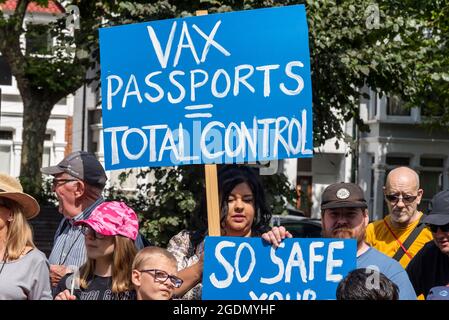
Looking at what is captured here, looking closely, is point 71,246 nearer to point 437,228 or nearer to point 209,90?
point 209,90

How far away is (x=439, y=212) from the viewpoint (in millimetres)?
5699

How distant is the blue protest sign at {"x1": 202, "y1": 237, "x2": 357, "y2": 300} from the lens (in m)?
5.24

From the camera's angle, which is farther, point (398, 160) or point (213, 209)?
point (398, 160)

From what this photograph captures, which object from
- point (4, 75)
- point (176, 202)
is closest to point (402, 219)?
point (176, 202)

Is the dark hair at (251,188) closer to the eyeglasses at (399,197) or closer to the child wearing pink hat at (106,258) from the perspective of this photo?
the child wearing pink hat at (106,258)

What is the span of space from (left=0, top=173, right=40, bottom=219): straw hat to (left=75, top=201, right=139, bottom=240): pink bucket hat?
0.81 ft

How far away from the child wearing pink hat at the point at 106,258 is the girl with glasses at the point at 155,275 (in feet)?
0.48

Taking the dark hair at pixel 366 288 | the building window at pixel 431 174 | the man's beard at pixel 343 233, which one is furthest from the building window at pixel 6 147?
the dark hair at pixel 366 288

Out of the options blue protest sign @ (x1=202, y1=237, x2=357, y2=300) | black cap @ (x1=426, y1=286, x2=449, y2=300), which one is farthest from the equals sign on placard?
black cap @ (x1=426, y1=286, x2=449, y2=300)

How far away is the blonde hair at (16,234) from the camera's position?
5.25 meters

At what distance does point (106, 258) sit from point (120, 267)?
104mm

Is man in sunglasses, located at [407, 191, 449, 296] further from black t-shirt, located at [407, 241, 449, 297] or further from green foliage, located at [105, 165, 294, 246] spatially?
green foliage, located at [105, 165, 294, 246]

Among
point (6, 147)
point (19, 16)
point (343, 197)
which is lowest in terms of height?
point (343, 197)
